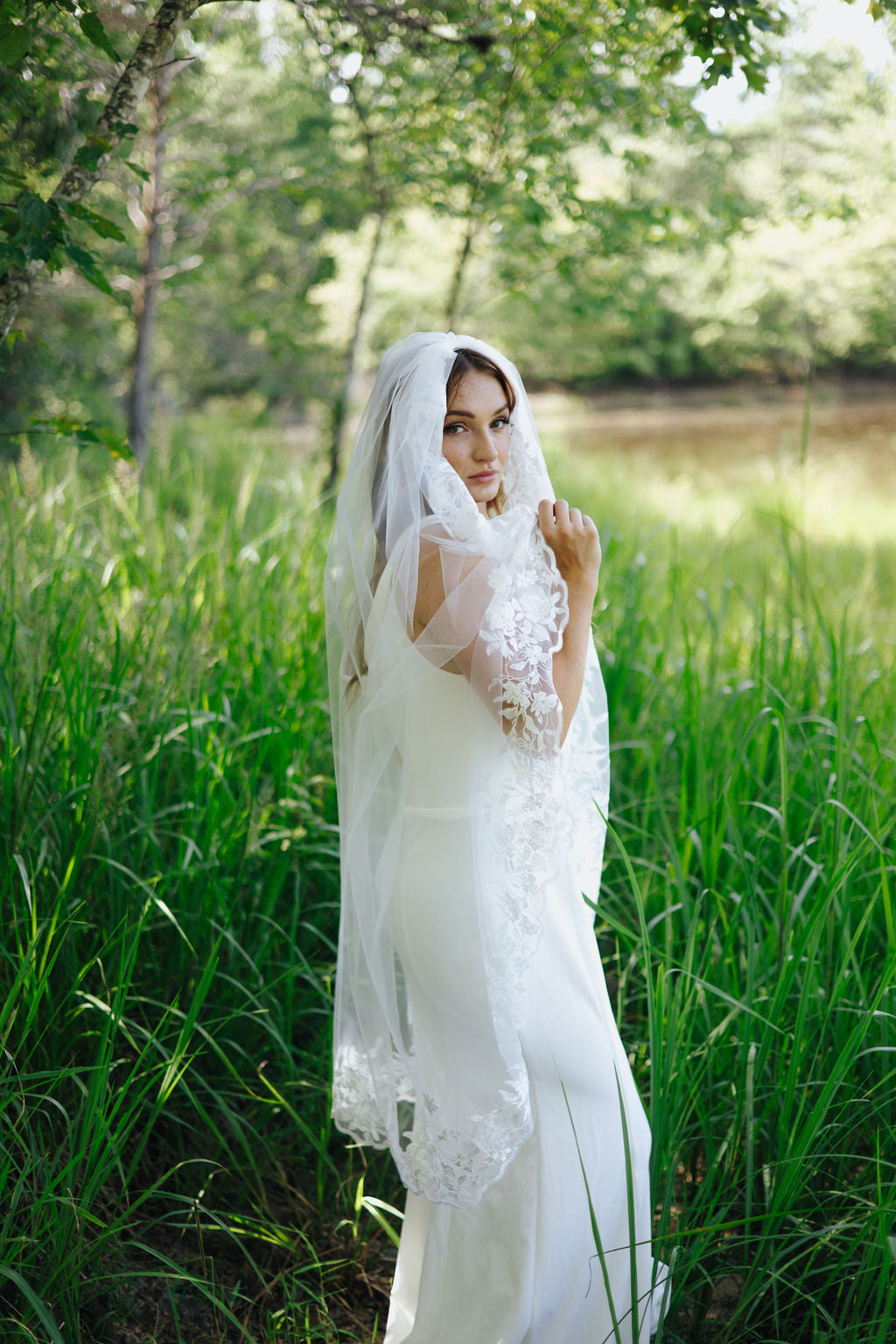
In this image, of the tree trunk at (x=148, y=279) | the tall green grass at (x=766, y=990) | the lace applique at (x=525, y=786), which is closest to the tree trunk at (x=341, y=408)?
the tree trunk at (x=148, y=279)

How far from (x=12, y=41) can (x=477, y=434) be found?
1182 millimetres

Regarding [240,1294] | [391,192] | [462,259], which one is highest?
[391,192]

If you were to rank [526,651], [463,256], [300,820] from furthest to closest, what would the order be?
[463,256] → [300,820] → [526,651]

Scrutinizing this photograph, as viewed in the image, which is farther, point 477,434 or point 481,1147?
point 477,434

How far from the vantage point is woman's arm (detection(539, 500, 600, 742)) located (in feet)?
5.38

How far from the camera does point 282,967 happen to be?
2516mm

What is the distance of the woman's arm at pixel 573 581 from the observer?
5.38 ft

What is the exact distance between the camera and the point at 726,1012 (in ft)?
7.24

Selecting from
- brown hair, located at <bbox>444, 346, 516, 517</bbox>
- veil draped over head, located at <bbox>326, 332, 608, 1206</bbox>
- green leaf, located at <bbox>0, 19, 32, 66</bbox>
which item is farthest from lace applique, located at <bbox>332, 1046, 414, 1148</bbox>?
green leaf, located at <bbox>0, 19, 32, 66</bbox>

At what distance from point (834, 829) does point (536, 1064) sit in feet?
2.91

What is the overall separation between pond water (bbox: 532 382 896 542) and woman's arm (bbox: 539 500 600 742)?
1133mm

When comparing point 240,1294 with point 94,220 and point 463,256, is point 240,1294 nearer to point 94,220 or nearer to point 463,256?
point 94,220

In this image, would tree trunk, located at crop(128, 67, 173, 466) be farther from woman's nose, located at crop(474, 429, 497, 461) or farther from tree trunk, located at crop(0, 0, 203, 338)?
woman's nose, located at crop(474, 429, 497, 461)

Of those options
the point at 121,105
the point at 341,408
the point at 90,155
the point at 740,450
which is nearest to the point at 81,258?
the point at 90,155
